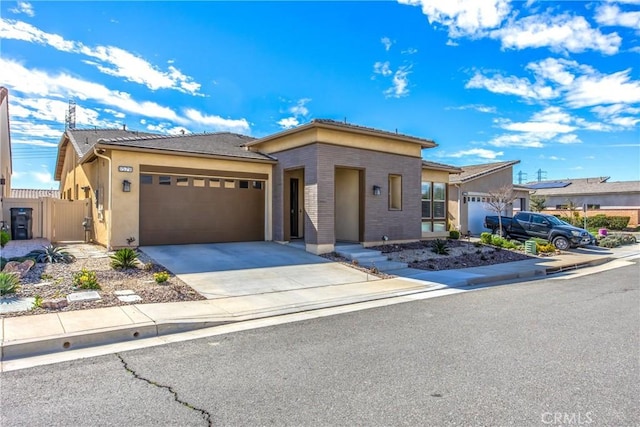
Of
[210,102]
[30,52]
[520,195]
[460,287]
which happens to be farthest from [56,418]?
[520,195]

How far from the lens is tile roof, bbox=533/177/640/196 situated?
37.8 m

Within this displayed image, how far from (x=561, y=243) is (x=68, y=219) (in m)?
21.4

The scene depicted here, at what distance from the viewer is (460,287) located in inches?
387

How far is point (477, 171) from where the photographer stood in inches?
1015

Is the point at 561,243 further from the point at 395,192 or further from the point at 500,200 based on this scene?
the point at 395,192

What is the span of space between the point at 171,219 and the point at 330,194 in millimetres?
5431

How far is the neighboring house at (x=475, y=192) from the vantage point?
23.1m

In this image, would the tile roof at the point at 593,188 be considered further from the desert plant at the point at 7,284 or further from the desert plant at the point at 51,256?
the desert plant at the point at 7,284

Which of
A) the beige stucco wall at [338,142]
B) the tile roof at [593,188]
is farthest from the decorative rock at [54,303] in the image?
the tile roof at [593,188]

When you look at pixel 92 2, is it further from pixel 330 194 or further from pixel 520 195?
pixel 520 195

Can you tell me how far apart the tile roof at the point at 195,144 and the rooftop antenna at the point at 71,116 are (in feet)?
53.6

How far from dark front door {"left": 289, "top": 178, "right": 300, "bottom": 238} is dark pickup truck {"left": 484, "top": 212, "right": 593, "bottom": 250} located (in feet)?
37.4

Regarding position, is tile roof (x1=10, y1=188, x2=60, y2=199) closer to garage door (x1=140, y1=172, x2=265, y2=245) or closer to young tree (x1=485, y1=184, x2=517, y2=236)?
garage door (x1=140, y1=172, x2=265, y2=245)

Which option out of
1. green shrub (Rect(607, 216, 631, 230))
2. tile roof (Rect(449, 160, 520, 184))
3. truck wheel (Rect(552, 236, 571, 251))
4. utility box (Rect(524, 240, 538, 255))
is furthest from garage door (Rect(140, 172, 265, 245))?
green shrub (Rect(607, 216, 631, 230))
